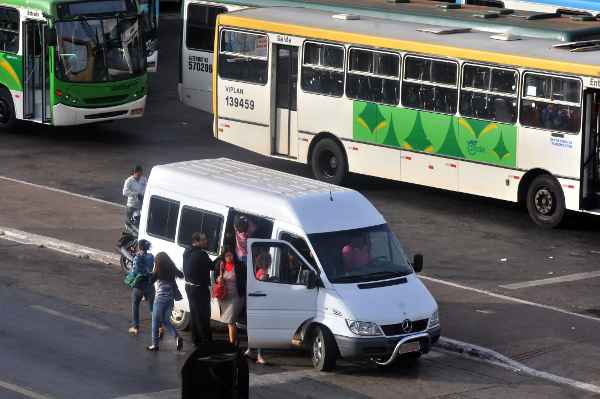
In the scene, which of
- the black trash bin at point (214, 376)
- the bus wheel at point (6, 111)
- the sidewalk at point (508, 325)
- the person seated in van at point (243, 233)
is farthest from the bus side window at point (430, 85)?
the black trash bin at point (214, 376)

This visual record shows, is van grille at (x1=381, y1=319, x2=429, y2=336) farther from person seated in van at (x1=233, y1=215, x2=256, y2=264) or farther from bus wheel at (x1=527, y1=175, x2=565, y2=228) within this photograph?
bus wheel at (x1=527, y1=175, x2=565, y2=228)

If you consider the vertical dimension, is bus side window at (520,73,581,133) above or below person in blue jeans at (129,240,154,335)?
above

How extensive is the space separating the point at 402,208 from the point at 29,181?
6959 mm

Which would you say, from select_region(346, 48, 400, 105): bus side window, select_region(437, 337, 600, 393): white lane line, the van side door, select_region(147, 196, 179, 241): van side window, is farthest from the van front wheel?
select_region(346, 48, 400, 105): bus side window

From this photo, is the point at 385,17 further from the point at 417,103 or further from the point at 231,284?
the point at 231,284

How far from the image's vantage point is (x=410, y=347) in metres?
16.2

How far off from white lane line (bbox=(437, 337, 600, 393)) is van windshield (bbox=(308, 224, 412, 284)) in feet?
3.68

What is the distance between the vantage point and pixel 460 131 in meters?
25.3

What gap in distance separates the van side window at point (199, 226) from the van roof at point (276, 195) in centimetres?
19

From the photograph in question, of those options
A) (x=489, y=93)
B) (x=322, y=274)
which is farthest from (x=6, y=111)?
(x=322, y=274)

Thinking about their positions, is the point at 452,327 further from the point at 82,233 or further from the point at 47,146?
the point at 47,146

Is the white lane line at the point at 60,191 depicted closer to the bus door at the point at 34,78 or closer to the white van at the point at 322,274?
the bus door at the point at 34,78

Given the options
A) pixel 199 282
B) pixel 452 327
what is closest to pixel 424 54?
pixel 452 327

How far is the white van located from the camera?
16188mm
